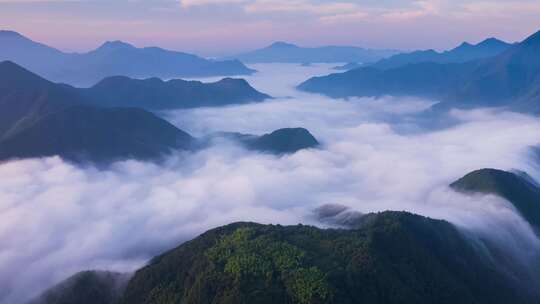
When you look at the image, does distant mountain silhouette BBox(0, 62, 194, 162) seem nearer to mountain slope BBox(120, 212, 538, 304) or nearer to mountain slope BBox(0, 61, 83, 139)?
mountain slope BBox(0, 61, 83, 139)

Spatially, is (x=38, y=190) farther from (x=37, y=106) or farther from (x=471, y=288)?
(x=471, y=288)

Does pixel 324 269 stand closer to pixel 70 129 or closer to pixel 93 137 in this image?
pixel 93 137

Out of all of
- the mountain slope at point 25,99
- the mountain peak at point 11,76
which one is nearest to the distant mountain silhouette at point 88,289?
the mountain slope at point 25,99

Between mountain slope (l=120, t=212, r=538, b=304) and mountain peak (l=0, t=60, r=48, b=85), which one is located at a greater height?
mountain peak (l=0, t=60, r=48, b=85)

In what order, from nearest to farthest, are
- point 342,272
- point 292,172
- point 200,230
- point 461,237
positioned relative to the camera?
point 342,272, point 461,237, point 200,230, point 292,172

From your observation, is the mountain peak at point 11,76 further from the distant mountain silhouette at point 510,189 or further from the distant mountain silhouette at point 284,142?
the distant mountain silhouette at point 510,189

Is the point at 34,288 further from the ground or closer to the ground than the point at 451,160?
closer to the ground

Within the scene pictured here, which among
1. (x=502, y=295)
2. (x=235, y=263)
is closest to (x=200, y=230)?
(x=235, y=263)

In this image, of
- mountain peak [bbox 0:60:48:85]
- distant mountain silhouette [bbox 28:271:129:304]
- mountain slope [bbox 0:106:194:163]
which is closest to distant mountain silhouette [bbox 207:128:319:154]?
mountain slope [bbox 0:106:194:163]
